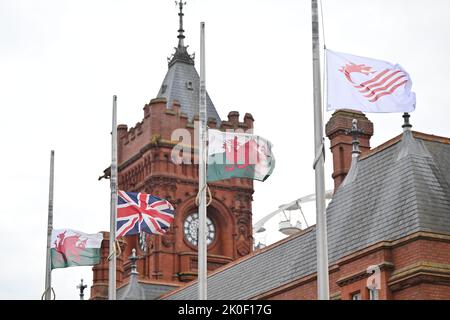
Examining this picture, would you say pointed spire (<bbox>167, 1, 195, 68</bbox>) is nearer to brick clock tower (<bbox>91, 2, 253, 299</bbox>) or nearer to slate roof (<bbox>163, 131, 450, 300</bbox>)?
brick clock tower (<bbox>91, 2, 253, 299</bbox>)

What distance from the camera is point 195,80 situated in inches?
3701

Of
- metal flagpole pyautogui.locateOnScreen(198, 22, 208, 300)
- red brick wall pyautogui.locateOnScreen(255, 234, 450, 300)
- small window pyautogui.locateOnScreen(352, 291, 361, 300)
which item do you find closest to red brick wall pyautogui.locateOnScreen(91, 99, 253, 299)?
small window pyautogui.locateOnScreen(352, 291, 361, 300)

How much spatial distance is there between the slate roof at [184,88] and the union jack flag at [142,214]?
157ft

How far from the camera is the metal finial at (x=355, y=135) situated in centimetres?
4928

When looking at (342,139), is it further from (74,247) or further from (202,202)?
(202,202)

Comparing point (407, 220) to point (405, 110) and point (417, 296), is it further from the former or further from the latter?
point (405, 110)

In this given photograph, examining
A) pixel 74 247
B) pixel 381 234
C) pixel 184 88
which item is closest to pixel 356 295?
pixel 381 234

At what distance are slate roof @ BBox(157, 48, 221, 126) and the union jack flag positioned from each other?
47968 mm

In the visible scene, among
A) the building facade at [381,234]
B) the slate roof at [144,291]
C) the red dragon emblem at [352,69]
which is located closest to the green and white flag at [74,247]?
the building facade at [381,234]

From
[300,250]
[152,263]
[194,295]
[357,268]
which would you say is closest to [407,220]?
[357,268]

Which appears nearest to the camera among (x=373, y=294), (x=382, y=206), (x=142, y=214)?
(x=142, y=214)

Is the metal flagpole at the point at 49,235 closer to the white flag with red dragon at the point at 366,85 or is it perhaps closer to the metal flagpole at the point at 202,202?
the metal flagpole at the point at 202,202

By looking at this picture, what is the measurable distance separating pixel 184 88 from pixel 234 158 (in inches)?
2272

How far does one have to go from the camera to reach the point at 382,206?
→ 44531 millimetres
